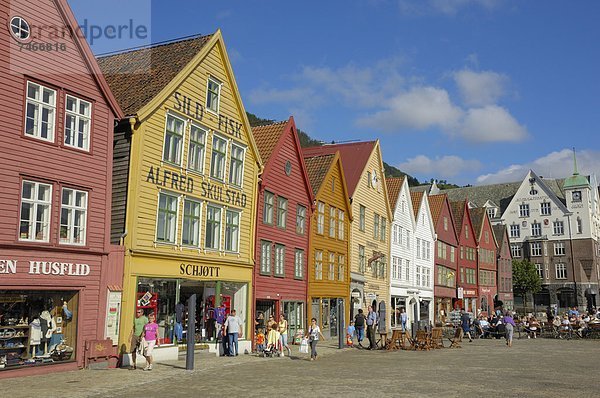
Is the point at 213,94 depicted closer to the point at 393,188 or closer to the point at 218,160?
the point at 218,160

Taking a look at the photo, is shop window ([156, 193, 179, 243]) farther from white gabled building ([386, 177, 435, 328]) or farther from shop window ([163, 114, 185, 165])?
white gabled building ([386, 177, 435, 328])

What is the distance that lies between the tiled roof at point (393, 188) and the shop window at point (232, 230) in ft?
67.9

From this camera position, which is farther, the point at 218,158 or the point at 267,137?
the point at 267,137

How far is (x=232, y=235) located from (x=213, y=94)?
5827 mm

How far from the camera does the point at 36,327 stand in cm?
1742

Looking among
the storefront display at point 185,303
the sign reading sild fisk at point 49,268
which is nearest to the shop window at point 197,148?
the storefront display at point 185,303

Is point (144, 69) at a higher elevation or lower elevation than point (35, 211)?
higher

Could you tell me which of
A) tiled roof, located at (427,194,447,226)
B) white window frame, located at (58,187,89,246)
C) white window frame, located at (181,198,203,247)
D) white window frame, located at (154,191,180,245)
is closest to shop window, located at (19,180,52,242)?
white window frame, located at (58,187,89,246)

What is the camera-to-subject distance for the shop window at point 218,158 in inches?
977

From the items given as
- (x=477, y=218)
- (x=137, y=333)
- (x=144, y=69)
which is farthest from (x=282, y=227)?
(x=477, y=218)

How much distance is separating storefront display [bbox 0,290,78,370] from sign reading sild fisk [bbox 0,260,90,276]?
606 mm

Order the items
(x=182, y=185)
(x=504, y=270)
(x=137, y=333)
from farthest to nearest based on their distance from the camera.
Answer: (x=504, y=270) < (x=182, y=185) < (x=137, y=333)

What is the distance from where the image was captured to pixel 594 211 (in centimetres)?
8612

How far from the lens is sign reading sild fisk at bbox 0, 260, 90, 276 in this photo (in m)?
16.3
